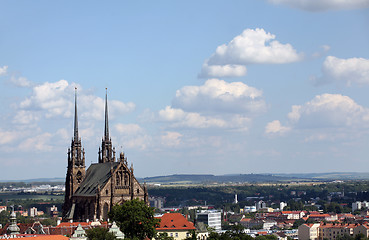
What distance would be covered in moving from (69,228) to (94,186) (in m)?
20.1

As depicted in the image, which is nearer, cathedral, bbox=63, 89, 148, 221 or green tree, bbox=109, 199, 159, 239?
green tree, bbox=109, 199, 159, 239

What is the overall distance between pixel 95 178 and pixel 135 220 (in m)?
27.2

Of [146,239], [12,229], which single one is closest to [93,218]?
[146,239]

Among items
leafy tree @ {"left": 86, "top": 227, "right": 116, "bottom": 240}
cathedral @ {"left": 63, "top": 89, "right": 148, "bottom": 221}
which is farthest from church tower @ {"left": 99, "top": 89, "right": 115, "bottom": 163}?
leafy tree @ {"left": 86, "top": 227, "right": 116, "bottom": 240}

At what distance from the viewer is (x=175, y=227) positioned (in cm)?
17012

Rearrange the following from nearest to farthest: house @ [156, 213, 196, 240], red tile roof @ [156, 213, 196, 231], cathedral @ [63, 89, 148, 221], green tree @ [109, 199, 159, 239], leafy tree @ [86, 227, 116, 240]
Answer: leafy tree @ [86, 227, 116, 240] → green tree @ [109, 199, 159, 239] → cathedral @ [63, 89, 148, 221] → house @ [156, 213, 196, 240] → red tile roof @ [156, 213, 196, 231]

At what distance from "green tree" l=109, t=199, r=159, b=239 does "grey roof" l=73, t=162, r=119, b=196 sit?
17156 millimetres

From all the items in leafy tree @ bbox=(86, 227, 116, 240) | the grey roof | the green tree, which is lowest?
leafy tree @ bbox=(86, 227, 116, 240)

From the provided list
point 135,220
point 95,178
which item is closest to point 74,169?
point 95,178

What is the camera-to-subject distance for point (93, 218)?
513ft

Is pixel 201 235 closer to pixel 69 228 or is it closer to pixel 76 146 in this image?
pixel 76 146

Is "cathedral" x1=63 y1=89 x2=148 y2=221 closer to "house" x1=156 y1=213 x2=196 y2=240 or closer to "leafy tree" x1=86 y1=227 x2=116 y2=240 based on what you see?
"house" x1=156 y1=213 x2=196 y2=240

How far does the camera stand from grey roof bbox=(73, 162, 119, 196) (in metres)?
159

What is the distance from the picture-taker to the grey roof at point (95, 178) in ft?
520
